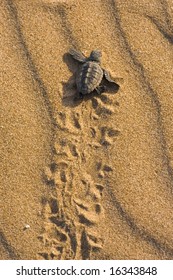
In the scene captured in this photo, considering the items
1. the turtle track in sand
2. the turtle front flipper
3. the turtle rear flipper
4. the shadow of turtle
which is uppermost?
the turtle front flipper

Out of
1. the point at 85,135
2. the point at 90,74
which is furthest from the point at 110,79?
the point at 85,135

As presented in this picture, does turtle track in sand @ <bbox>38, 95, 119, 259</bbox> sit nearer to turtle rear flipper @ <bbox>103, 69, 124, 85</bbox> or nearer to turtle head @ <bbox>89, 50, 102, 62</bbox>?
turtle rear flipper @ <bbox>103, 69, 124, 85</bbox>

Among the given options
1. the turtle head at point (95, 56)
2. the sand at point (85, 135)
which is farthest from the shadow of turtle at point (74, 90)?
the turtle head at point (95, 56)

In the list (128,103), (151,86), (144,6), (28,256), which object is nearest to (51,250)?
(28,256)

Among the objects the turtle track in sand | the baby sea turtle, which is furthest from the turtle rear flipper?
the turtle track in sand

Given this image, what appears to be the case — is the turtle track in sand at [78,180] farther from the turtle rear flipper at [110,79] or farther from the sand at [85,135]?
the turtle rear flipper at [110,79]

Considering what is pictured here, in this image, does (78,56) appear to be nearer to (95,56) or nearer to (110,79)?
(95,56)

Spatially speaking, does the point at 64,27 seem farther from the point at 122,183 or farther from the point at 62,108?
the point at 122,183

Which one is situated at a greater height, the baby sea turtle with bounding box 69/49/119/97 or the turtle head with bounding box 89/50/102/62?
the turtle head with bounding box 89/50/102/62
